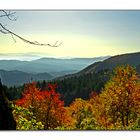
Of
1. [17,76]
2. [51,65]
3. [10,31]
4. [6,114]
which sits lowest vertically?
[6,114]

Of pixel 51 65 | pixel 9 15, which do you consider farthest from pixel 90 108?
pixel 9 15

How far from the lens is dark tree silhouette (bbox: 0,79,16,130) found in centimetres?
510

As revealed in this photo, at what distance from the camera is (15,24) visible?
17.1 feet

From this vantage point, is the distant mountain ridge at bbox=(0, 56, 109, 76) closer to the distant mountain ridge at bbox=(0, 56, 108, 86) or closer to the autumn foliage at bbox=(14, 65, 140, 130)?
the distant mountain ridge at bbox=(0, 56, 108, 86)

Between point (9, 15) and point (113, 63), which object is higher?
point (9, 15)

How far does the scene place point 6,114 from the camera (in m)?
5.11

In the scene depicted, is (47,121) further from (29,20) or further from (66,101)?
(29,20)

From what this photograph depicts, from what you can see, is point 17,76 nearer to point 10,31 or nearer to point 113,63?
point 10,31

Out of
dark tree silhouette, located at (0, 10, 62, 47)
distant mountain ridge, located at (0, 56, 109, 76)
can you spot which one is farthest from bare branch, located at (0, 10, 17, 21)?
distant mountain ridge, located at (0, 56, 109, 76)

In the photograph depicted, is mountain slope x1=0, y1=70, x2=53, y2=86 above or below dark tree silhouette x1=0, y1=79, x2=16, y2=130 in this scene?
above

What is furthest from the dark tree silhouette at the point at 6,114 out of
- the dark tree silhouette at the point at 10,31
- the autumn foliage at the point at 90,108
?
the dark tree silhouette at the point at 10,31

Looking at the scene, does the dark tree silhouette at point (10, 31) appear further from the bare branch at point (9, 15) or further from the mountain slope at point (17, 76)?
the mountain slope at point (17, 76)
